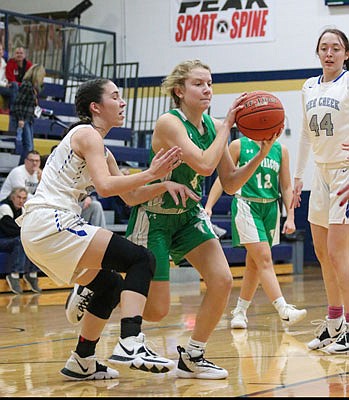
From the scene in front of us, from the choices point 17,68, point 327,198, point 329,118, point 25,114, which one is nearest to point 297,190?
point 327,198

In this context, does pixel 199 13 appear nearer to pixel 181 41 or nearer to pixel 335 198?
pixel 181 41

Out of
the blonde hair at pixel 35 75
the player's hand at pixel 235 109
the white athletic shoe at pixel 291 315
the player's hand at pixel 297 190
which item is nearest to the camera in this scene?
the player's hand at pixel 235 109

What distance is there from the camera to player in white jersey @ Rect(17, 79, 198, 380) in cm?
409

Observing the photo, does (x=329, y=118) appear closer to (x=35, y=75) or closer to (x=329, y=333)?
(x=329, y=333)

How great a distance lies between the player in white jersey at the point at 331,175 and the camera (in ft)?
17.6

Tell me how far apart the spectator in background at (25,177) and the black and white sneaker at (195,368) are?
22.6 feet

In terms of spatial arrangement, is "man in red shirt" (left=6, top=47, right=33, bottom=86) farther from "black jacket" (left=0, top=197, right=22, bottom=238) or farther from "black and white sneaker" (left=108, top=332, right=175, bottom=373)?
"black and white sneaker" (left=108, top=332, right=175, bottom=373)

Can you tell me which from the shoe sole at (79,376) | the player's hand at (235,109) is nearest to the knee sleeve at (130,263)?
the shoe sole at (79,376)

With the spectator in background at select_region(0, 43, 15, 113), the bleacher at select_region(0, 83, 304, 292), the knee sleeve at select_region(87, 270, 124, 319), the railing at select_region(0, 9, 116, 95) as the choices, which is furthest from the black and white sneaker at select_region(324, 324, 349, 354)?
the railing at select_region(0, 9, 116, 95)

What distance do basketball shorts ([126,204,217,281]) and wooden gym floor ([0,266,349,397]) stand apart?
61 cm

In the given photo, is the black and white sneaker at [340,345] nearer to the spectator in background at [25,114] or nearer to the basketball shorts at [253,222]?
the basketball shorts at [253,222]

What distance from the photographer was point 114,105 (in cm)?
452

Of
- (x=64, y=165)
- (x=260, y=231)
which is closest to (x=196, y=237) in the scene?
(x=64, y=165)

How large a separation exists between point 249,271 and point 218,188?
74 cm
